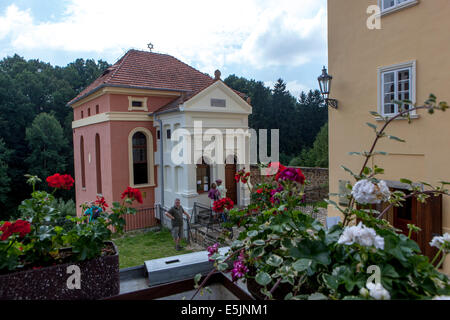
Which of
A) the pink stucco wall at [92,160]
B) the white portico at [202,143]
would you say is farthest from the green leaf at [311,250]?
the pink stucco wall at [92,160]

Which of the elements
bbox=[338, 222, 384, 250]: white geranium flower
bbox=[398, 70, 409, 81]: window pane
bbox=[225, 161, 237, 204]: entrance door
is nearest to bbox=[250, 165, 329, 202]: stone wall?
bbox=[225, 161, 237, 204]: entrance door

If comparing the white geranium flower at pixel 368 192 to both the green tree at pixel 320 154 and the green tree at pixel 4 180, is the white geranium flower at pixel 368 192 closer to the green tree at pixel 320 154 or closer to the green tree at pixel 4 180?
the green tree at pixel 320 154

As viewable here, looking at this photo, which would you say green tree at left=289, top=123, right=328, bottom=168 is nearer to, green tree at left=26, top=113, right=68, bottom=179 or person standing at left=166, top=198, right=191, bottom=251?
person standing at left=166, top=198, right=191, bottom=251

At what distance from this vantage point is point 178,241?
1020 cm

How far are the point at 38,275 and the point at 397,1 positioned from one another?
24.4ft

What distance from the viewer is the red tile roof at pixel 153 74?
13.9m

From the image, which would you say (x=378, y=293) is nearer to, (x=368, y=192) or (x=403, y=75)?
(x=368, y=192)

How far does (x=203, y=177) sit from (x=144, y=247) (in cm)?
398

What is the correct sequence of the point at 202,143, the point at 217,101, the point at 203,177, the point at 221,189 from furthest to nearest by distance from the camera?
1. the point at 203,177
2. the point at 217,101
3. the point at 202,143
4. the point at 221,189

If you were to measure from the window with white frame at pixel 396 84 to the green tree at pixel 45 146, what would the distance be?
92.1ft

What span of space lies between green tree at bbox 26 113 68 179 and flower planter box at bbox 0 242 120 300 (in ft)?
97.4

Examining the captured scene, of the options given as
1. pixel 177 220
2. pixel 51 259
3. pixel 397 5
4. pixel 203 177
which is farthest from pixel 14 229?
pixel 203 177

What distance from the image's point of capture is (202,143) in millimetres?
12711
